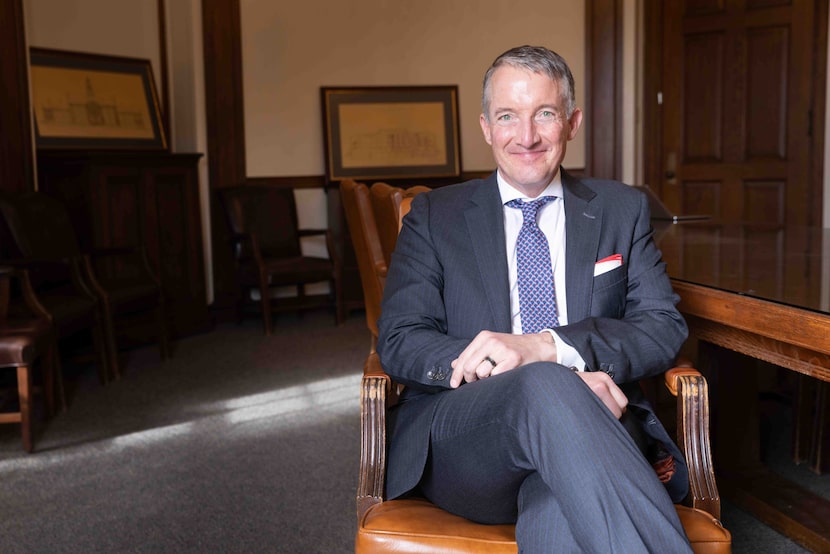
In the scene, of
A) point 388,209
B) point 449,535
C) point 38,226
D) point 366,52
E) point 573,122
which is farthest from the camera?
point 366,52

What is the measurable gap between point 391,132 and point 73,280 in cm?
326

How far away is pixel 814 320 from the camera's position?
1.72m

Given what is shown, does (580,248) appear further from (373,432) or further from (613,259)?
(373,432)

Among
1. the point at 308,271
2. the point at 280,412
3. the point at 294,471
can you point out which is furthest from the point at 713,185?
the point at 294,471

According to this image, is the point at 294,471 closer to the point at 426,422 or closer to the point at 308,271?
the point at 426,422

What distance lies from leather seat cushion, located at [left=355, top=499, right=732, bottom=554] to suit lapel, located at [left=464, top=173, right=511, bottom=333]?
0.48 meters

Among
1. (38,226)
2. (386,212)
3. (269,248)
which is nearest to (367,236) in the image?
(386,212)

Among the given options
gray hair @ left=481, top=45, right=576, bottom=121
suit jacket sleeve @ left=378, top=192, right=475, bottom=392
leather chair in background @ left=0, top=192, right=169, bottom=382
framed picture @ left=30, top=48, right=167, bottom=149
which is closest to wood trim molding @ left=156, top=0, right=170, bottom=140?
framed picture @ left=30, top=48, right=167, bottom=149

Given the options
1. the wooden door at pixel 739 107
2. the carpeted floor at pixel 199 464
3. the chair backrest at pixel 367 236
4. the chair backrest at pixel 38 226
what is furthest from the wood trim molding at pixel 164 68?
the wooden door at pixel 739 107

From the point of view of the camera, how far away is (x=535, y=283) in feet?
6.79

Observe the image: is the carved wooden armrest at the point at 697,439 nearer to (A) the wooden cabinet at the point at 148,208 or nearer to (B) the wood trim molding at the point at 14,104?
(B) the wood trim molding at the point at 14,104

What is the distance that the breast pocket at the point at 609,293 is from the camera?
2.06m

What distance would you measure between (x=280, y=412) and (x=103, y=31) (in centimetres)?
343

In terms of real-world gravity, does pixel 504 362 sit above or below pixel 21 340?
above
